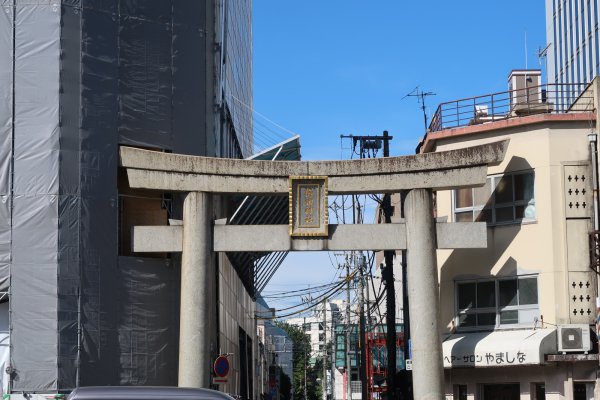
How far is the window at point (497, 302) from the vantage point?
26.2 metres

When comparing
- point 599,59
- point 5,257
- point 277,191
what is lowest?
point 5,257

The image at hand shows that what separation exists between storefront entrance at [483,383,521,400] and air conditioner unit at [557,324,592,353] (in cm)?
239

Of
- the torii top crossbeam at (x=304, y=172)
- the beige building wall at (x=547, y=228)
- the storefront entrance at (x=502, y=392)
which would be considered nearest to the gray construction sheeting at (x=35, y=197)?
the torii top crossbeam at (x=304, y=172)

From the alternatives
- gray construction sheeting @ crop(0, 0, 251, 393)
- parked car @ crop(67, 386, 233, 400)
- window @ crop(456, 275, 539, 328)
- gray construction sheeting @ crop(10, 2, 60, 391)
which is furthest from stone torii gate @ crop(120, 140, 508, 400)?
parked car @ crop(67, 386, 233, 400)

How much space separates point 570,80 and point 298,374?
84336mm

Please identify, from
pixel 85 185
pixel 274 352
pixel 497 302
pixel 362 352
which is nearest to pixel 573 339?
pixel 497 302

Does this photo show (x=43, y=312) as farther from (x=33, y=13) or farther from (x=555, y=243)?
(x=555, y=243)

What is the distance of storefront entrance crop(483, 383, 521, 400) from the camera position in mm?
26250

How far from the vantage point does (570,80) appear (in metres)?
74.4

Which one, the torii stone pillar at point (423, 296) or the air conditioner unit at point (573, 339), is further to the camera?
the torii stone pillar at point (423, 296)

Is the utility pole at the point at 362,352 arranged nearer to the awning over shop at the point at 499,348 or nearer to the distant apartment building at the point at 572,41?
the awning over shop at the point at 499,348

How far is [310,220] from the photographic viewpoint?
26141mm

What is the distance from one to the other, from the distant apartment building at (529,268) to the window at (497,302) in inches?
1.1

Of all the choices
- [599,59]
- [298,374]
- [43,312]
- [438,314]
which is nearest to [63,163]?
[43,312]
